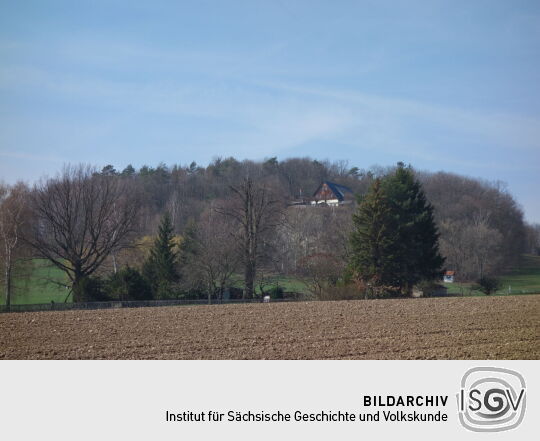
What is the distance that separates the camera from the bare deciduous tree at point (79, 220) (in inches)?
1735

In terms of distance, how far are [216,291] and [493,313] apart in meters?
26.3

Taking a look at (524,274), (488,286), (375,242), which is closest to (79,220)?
(375,242)

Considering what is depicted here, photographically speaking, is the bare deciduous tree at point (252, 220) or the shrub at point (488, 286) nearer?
the shrub at point (488, 286)

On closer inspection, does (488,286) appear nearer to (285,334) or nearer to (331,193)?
(285,334)

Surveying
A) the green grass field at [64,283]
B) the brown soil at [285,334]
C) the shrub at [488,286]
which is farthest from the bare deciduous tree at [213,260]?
the shrub at [488,286]

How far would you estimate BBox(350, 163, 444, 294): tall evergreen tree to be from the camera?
133 ft

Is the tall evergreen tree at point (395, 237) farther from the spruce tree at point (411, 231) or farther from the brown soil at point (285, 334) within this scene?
the brown soil at point (285, 334)

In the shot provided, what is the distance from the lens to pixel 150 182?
3494 inches

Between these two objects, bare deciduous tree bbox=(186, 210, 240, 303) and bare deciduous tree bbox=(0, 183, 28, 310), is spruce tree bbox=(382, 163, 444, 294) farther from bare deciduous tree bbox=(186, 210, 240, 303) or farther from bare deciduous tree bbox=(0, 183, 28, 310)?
bare deciduous tree bbox=(0, 183, 28, 310)

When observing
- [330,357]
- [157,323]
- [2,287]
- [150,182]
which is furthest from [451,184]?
[330,357]

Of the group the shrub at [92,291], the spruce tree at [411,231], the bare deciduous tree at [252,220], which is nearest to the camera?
the shrub at [92,291]

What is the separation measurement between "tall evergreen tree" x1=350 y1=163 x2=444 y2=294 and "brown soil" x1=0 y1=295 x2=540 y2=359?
15.2 metres

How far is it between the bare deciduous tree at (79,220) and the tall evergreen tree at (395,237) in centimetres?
2004

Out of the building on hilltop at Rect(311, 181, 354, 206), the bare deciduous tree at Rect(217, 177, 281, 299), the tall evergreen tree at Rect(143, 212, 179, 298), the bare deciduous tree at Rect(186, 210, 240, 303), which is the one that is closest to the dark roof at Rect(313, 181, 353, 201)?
the building on hilltop at Rect(311, 181, 354, 206)
